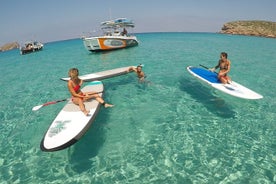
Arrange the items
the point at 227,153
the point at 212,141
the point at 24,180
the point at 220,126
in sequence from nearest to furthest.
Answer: the point at 24,180 < the point at 227,153 < the point at 212,141 < the point at 220,126

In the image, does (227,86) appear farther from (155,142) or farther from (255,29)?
(255,29)

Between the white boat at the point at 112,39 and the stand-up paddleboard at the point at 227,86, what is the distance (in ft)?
65.1

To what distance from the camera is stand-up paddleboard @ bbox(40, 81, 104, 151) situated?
5.86 metres

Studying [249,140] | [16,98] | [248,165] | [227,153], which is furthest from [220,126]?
[16,98]

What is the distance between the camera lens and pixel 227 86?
9.86 m

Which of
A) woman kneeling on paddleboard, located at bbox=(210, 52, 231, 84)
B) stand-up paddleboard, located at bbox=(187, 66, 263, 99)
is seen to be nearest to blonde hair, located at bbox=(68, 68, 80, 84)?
stand-up paddleboard, located at bbox=(187, 66, 263, 99)

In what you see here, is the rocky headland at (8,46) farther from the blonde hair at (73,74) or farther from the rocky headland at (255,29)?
the blonde hair at (73,74)

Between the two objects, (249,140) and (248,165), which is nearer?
(248,165)

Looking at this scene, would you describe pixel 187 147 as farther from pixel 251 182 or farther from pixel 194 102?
pixel 194 102

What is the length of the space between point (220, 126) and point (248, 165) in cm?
234

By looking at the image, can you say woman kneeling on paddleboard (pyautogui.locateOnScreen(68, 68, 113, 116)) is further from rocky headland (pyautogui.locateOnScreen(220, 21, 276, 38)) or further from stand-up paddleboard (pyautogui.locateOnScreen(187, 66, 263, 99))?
rocky headland (pyautogui.locateOnScreen(220, 21, 276, 38))

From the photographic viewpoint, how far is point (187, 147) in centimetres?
721

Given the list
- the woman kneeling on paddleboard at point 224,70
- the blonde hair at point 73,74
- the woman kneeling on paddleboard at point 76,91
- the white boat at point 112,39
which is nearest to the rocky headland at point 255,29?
the white boat at point 112,39

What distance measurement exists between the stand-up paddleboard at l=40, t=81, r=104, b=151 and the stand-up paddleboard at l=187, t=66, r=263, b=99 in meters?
6.01
